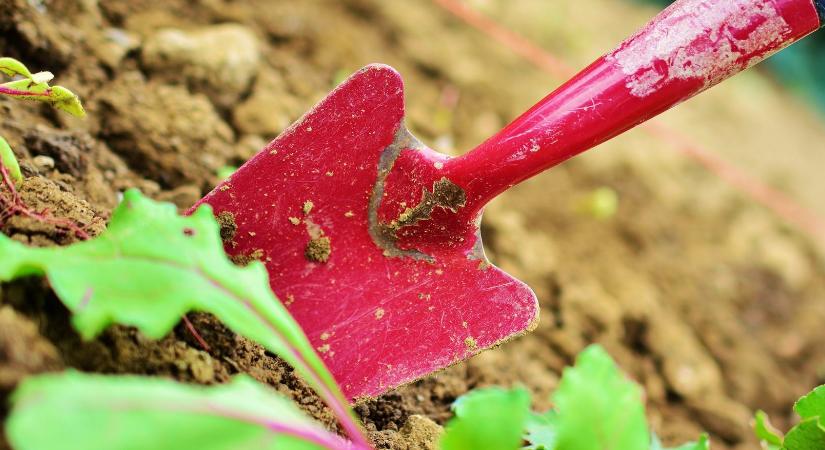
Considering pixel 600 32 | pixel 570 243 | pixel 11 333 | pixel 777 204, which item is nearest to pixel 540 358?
pixel 570 243

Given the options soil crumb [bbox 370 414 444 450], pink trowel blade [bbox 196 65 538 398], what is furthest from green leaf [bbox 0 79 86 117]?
soil crumb [bbox 370 414 444 450]

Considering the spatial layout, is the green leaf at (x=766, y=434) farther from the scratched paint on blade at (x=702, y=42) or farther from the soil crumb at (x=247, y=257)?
the soil crumb at (x=247, y=257)

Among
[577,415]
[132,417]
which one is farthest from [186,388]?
[577,415]

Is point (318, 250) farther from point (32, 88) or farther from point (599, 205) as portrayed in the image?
point (599, 205)

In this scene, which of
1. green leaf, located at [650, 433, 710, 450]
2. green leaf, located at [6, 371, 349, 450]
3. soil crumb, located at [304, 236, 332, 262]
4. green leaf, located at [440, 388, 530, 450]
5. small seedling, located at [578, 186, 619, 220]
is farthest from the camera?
small seedling, located at [578, 186, 619, 220]

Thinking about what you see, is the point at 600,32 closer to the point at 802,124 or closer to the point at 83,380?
the point at 802,124

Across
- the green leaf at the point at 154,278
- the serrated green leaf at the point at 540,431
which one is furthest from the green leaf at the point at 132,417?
the serrated green leaf at the point at 540,431

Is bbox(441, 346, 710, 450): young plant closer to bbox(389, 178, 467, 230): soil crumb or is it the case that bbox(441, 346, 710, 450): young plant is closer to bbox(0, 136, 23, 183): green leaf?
bbox(389, 178, 467, 230): soil crumb
